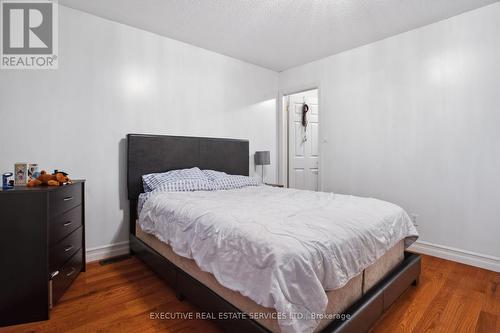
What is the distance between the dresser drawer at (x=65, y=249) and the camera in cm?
177

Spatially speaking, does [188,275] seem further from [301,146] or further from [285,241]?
[301,146]

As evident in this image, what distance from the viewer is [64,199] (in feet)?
6.39

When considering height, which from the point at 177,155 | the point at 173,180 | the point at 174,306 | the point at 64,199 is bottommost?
the point at 174,306

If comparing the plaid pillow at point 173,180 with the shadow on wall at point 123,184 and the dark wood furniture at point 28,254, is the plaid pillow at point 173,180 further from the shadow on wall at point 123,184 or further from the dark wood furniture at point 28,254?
the dark wood furniture at point 28,254

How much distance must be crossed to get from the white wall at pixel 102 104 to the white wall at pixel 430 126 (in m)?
1.96

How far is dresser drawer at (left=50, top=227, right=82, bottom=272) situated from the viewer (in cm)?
177

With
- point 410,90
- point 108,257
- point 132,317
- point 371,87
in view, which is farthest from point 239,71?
point 132,317

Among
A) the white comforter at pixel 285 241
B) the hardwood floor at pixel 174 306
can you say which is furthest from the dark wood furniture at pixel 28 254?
the white comforter at pixel 285 241

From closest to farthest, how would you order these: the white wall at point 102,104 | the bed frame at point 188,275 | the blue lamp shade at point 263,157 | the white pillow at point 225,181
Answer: the bed frame at point 188,275 → the white wall at point 102,104 → the white pillow at point 225,181 → the blue lamp shade at point 263,157

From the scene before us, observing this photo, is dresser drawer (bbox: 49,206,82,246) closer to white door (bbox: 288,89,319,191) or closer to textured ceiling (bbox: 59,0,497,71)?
textured ceiling (bbox: 59,0,497,71)

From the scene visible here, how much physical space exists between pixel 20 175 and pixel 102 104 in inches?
41.7

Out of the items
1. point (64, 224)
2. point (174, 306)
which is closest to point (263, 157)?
point (174, 306)

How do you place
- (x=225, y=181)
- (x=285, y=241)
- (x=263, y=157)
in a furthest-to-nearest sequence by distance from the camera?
(x=263, y=157) → (x=225, y=181) → (x=285, y=241)

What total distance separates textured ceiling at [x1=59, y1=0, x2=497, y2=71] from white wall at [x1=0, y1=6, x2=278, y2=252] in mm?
218
